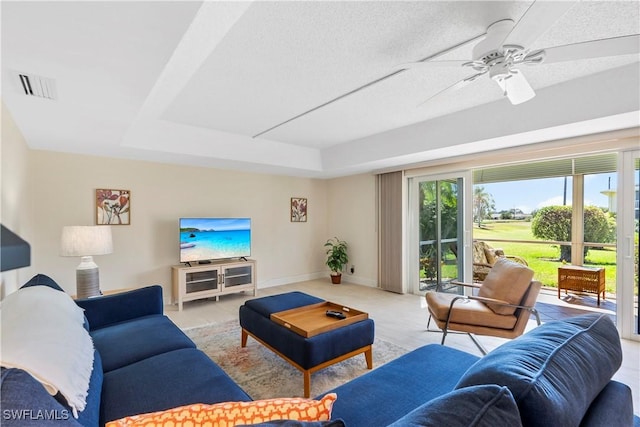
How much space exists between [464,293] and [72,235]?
494cm

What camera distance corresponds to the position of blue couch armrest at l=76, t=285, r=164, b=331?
2.26 metres

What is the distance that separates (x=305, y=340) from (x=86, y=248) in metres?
2.42

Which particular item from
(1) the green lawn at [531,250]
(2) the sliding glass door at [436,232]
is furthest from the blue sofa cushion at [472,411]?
(1) the green lawn at [531,250]

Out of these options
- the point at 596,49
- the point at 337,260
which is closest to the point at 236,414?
the point at 596,49

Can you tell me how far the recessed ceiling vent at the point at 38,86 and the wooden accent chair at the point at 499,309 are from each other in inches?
138

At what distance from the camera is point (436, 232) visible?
15.5 ft

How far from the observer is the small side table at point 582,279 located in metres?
4.23

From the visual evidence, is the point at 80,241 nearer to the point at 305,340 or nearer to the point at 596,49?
the point at 305,340

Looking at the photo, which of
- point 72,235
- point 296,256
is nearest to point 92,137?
point 72,235

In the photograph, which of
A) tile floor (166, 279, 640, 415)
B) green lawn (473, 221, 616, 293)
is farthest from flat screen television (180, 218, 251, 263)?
green lawn (473, 221, 616, 293)

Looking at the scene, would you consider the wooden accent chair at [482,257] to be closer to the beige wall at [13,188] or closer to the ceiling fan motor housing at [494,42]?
the ceiling fan motor housing at [494,42]

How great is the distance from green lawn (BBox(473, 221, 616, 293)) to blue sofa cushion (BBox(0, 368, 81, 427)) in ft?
20.8

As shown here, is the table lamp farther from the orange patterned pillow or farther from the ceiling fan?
the ceiling fan

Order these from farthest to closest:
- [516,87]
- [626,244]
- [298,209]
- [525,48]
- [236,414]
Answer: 1. [298,209]
2. [626,244]
3. [516,87]
4. [525,48]
5. [236,414]
